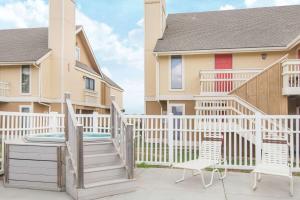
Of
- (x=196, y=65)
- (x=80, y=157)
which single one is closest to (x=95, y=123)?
(x=80, y=157)

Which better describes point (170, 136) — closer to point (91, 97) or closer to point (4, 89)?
point (4, 89)

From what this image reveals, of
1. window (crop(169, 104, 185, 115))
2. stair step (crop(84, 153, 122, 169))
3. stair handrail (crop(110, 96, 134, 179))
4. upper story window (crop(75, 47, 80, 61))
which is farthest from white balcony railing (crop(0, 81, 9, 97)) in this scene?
stair step (crop(84, 153, 122, 169))

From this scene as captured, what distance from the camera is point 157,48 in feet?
60.6

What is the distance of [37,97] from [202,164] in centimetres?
1610

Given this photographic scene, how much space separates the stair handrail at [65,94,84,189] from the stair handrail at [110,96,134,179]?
1174 mm

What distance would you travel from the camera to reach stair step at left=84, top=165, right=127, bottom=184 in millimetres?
6298

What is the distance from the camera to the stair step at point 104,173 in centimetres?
630

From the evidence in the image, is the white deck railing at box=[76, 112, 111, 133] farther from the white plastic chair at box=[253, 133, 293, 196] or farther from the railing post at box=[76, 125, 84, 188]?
the white plastic chair at box=[253, 133, 293, 196]

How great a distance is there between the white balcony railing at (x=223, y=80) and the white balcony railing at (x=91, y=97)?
1222 cm

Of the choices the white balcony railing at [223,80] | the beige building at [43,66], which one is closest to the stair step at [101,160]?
the white balcony railing at [223,80]

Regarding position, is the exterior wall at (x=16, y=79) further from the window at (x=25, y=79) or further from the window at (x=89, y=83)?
the window at (x=89, y=83)

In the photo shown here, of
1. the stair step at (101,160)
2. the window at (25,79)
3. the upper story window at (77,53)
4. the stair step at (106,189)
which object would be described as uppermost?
the upper story window at (77,53)

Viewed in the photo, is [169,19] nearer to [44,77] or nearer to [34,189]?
[44,77]

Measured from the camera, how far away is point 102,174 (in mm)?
6508
